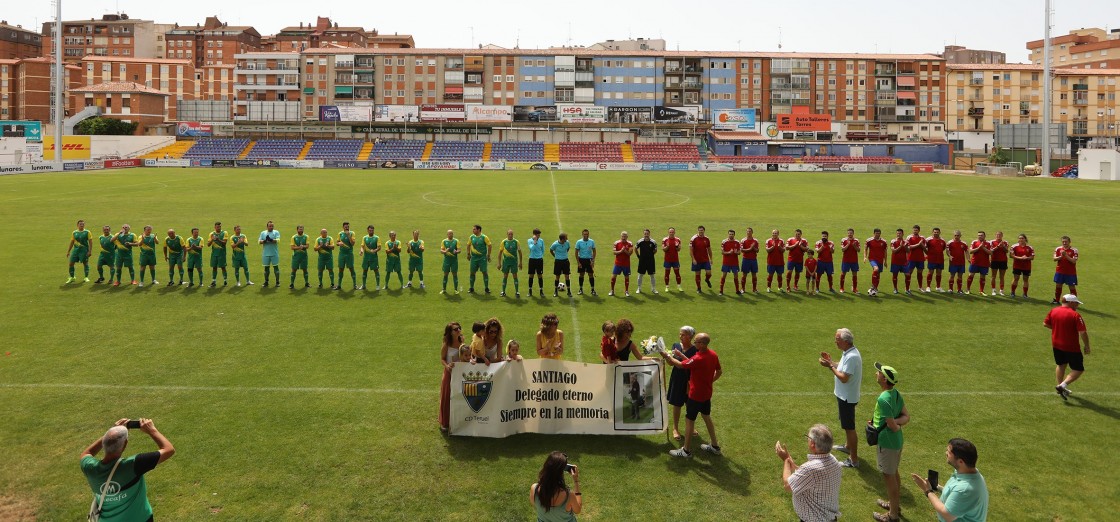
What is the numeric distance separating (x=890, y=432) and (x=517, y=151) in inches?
3444

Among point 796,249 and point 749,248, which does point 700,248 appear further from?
point 796,249

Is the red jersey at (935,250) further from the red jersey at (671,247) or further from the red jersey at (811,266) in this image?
the red jersey at (671,247)

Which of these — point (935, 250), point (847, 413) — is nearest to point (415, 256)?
point (847, 413)

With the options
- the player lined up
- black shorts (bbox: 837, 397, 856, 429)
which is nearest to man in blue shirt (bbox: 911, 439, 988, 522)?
black shorts (bbox: 837, 397, 856, 429)

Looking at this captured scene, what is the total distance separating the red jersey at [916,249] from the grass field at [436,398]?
1.18 metres

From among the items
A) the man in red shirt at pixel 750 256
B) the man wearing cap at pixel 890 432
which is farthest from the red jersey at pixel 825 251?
the man wearing cap at pixel 890 432

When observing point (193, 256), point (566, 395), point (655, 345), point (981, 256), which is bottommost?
point (566, 395)

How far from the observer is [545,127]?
104750 mm

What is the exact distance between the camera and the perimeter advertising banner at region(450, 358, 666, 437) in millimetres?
9852

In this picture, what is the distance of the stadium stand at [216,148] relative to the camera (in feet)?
285

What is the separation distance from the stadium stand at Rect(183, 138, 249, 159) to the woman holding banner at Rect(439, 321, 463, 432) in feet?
282

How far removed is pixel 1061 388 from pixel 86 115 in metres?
126

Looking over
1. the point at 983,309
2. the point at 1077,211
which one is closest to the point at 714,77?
the point at 1077,211

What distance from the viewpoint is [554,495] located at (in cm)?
598
